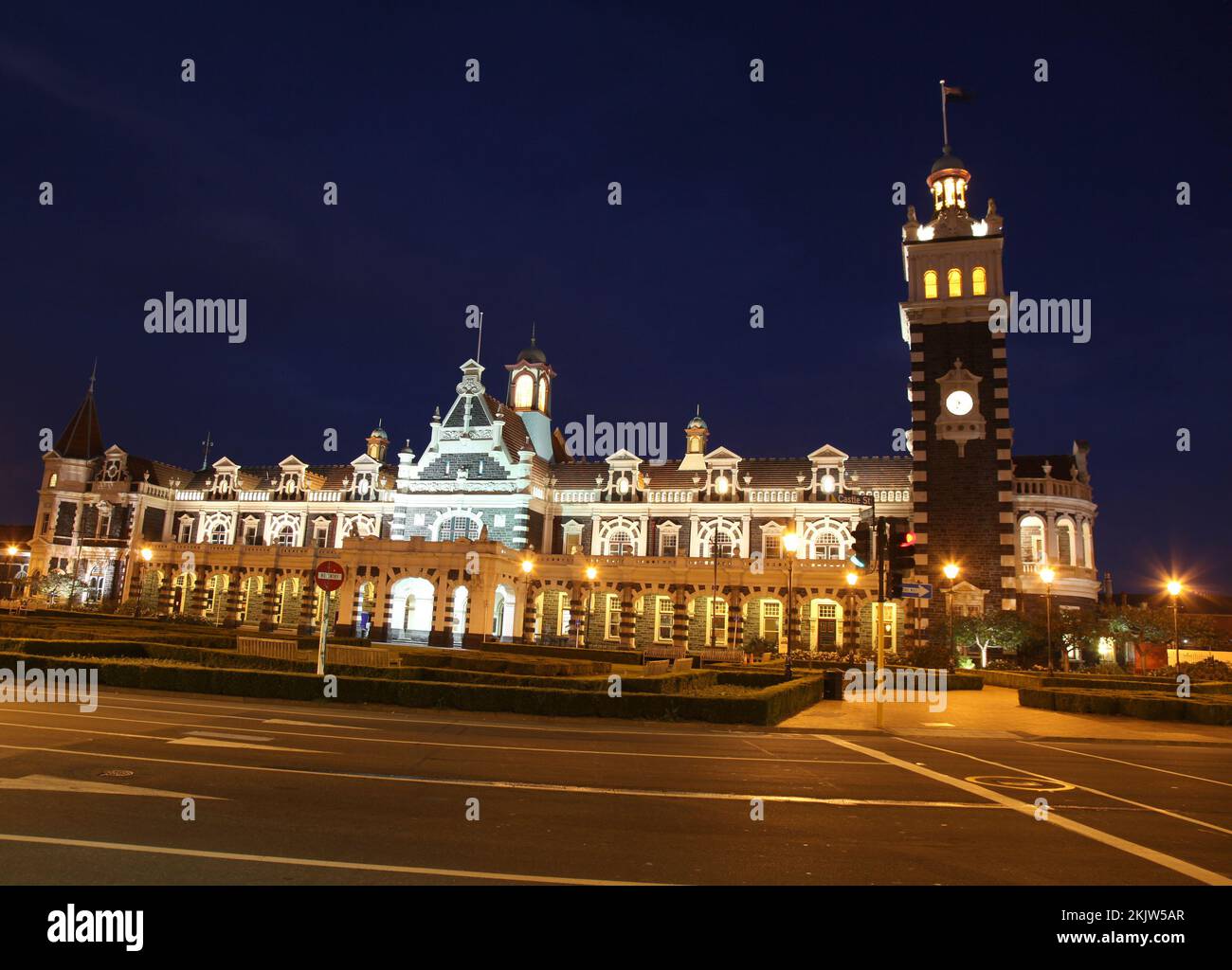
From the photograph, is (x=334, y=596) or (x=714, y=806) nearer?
(x=714, y=806)

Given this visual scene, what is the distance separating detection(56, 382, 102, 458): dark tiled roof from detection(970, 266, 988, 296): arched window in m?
79.9

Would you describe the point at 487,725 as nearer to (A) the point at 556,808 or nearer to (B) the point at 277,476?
(A) the point at 556,808

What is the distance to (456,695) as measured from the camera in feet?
71.2

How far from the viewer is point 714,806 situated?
1098 cm

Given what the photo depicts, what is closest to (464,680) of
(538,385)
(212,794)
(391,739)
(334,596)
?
(391,739)

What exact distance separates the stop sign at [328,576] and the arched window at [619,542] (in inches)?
1554

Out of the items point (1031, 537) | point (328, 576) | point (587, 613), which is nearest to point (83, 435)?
point (587, 613)

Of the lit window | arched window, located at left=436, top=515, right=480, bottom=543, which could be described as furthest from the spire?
the lit window

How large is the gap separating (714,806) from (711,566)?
4397 cm

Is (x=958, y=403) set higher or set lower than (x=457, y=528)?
higher

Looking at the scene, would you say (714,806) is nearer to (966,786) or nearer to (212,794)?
(966,786)

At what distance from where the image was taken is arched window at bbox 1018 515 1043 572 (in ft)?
171

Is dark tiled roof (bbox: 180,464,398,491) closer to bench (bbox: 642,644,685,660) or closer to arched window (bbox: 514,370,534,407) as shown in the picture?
arched window (bbox: 514,370,534,407)

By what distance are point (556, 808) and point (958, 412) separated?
4562 cm
